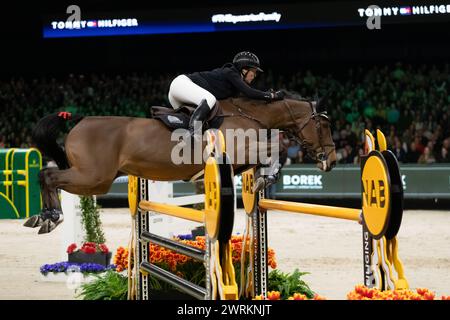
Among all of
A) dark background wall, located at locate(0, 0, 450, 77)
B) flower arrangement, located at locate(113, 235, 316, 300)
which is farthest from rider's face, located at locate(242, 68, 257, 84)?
dark background wall, located at locate(0, 0, 450, 77)

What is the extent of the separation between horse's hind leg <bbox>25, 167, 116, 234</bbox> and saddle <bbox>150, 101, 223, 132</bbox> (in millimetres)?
662

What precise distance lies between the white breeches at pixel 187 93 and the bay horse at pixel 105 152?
0.25 metres

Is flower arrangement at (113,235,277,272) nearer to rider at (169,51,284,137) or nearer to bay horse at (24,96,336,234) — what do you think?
bay horse at (24,96,336,234)

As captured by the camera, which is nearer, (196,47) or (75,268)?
(75,268)

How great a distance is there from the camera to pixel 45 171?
5.54m

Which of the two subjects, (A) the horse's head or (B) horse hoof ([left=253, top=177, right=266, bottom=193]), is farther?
(A) the horse's head

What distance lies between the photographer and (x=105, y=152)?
5633mm

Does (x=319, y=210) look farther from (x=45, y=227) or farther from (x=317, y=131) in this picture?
(x=317, y=131)

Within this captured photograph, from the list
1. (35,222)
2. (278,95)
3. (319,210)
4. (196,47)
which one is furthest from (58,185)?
(196,47)

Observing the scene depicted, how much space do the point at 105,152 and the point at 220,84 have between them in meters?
1.11

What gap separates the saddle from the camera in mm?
5734

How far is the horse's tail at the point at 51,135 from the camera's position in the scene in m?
5.76

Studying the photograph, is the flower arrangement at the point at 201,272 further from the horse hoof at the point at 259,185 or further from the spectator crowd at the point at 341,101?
the spectator crowd at the point at 341,101

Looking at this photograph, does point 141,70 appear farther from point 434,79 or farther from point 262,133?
point 262,133
